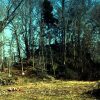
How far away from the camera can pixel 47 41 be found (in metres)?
55.0

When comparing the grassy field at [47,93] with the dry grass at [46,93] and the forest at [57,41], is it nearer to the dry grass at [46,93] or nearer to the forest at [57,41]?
the dry grass at [46,93]

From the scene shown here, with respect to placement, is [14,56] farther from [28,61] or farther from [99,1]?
[99,1]

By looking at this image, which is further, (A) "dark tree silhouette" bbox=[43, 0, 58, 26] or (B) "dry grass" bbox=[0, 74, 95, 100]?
(A) "dark tree silhouette" bbox=[43, 0, 58, 26]

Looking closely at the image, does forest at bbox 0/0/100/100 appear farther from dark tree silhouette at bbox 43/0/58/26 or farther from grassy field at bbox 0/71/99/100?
grassy field at bbox 0/71/99/100

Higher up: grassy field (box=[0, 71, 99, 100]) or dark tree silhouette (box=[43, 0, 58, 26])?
dark tree silhouette (box=[43, 0, 58, 26])

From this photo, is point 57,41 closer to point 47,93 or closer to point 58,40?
point 58,40

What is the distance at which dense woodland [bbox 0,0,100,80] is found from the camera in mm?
46706

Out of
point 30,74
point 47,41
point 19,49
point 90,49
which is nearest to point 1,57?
point 19,49

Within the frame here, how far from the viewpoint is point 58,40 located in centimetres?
5631

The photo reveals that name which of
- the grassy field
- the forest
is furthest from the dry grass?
the forest

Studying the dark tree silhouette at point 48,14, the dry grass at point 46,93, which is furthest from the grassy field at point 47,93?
the dark tree silhouette at point 48,14

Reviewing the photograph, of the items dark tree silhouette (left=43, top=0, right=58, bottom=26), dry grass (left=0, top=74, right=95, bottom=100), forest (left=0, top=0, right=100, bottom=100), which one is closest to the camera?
dry grass (left=0, top=74, right=95, bottom=100)

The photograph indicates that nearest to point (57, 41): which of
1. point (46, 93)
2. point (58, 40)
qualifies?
point (58, 40)

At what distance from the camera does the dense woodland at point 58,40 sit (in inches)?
1839
